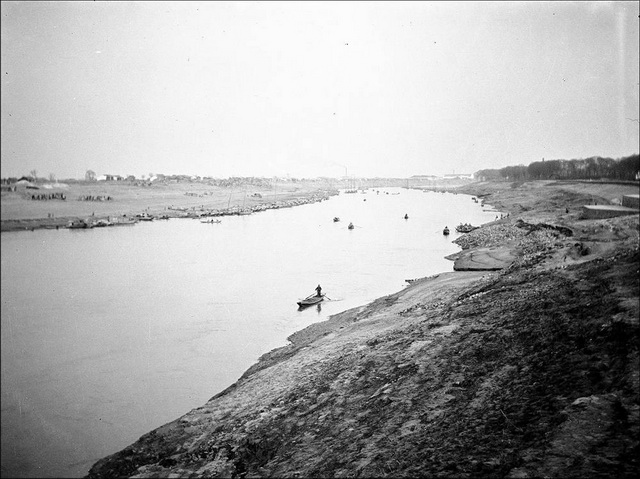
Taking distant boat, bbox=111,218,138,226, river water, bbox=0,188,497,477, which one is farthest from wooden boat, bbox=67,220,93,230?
distant boat, bbox=111,218,138,226

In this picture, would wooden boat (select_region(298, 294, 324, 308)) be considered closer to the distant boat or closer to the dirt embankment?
the dirt embankment

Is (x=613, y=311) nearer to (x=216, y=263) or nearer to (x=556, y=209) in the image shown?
(x=216, y=263)

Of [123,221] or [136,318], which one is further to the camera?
[123,221]

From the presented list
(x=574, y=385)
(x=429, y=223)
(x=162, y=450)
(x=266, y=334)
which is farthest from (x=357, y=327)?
(x=429, y=223)

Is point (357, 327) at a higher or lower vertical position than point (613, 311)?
lower

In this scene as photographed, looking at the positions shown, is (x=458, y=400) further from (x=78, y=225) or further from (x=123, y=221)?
(x=123, y=221)

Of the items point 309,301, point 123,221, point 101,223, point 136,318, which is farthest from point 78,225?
point 309,301
